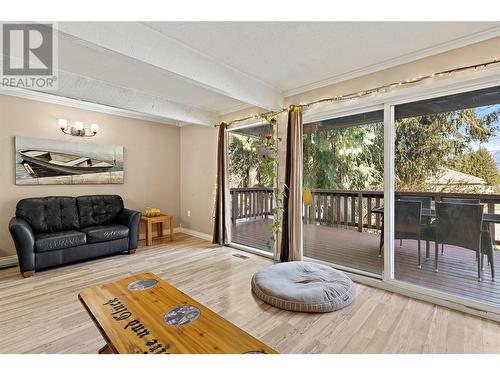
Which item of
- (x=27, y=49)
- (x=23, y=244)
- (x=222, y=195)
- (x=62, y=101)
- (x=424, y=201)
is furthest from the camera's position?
(x=222, y=195)

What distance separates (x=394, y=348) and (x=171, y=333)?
5.28ft

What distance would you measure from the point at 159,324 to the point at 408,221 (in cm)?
275

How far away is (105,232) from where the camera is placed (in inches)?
142

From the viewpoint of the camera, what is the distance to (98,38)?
Answer: 185 centimetres

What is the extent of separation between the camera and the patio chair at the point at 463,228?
2293 millimetres

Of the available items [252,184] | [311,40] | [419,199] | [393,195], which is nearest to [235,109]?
[252,184]

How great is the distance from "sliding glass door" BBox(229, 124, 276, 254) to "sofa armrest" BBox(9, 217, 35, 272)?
297cm

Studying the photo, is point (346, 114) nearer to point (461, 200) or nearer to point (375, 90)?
point (375, 90)

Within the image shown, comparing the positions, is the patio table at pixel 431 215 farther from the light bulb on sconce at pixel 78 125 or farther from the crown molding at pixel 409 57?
the light bulb on sconce at pixel 78 125

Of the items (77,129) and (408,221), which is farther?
(77,129)

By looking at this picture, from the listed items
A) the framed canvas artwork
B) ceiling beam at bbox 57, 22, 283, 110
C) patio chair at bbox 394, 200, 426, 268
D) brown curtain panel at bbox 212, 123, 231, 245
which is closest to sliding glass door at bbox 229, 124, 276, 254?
brown curtain panel at bbox 212, 123, 231, 245

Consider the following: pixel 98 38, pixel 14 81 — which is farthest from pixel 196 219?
pixel 98 38

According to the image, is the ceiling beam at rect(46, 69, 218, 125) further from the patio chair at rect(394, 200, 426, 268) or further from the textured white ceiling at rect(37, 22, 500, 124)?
the patio chair at rect(394, 200, 426, 268)

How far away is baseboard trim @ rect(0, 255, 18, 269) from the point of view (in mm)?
3373
